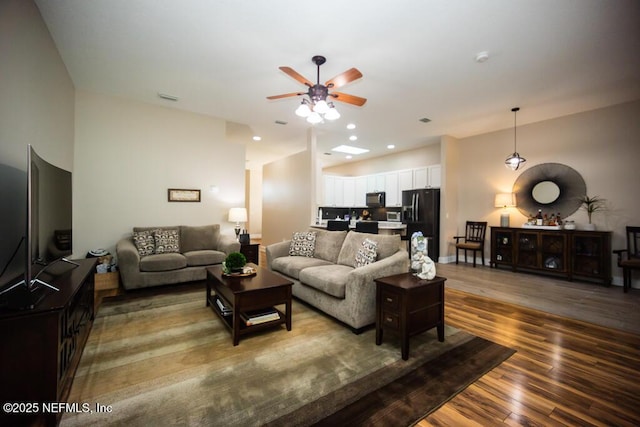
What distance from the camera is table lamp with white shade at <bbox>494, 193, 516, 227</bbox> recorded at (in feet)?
18.3

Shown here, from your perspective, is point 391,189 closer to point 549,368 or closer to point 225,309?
point 549,368

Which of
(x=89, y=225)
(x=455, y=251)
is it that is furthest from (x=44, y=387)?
(x=455, y=251)

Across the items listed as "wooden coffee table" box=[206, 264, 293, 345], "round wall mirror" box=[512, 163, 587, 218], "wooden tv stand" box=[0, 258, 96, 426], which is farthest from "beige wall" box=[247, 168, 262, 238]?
"wooden tv stand" box=[0, 258, 96, 426]

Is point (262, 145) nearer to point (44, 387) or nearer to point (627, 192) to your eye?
point (44, 387)

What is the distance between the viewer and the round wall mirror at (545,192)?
204 inches

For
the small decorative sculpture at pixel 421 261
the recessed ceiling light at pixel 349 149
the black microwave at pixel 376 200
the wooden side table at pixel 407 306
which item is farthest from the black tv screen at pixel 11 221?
the black microwave at pixel 376 200

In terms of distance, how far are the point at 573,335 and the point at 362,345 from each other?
7.08 feet

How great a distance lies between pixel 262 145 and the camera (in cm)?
728

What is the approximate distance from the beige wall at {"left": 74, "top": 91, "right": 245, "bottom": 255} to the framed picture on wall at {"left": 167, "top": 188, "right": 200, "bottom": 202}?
0.28 feet

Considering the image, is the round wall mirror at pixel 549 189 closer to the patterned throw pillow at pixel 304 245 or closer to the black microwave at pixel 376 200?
the black microwave at pixel 376 200

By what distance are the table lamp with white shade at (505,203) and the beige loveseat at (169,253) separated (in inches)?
214

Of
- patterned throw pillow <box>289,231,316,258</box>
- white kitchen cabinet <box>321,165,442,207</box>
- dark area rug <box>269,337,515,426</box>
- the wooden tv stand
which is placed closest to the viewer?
the wooden tv stand

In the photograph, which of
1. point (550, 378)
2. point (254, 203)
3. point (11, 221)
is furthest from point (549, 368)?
point (254, 203)

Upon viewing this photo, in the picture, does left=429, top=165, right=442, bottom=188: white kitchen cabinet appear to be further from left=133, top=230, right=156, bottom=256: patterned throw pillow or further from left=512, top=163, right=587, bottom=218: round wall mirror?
left=133, top=230, right=156, bottom=256: patterned throw pillow
